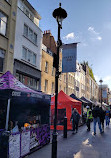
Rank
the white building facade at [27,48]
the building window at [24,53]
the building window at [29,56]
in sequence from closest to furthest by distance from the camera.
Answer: the white building facade at [27,48], the building window at [24,53], the building window at [29,56]

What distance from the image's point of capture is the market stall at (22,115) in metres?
6.06

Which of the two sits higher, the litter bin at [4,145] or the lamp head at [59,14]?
the lamp head at [59,14]

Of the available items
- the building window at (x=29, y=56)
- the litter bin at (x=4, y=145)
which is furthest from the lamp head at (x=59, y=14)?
the building window at (x=29, y=56)

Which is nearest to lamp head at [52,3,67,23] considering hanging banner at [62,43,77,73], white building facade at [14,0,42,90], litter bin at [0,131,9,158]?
hanging banner at [62,43,77,73]

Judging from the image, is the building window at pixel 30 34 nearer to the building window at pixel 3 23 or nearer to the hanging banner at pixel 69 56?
the building window at pixel 3 23

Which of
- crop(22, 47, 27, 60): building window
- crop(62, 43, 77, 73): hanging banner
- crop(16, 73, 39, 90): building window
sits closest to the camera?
crop(62, 43, 77, 73): hanging banner

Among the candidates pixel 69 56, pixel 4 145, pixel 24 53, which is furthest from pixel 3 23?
pixel 4 145

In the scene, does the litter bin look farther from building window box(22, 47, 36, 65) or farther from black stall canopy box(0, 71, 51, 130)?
building window box(22, 47, 36, 65)

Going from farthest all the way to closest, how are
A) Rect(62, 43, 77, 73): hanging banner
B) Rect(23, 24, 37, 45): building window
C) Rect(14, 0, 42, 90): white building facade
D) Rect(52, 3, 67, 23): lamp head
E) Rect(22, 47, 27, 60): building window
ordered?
Rect(23, 24, 37, 45): building window < Rect(22, 47, 27, 60): building window < Rect(14, 0, 42, 90): white building facade < Rect(62, 43, 77, 73): hanging banner < Rect(52, 3, 67, 23): lamp head

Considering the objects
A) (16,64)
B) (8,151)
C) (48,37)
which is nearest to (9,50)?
(16,64)

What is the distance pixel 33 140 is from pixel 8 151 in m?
1.83

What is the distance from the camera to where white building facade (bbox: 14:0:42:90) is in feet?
55.2

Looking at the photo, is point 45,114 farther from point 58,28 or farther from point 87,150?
point 58,28

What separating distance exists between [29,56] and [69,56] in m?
11.8
